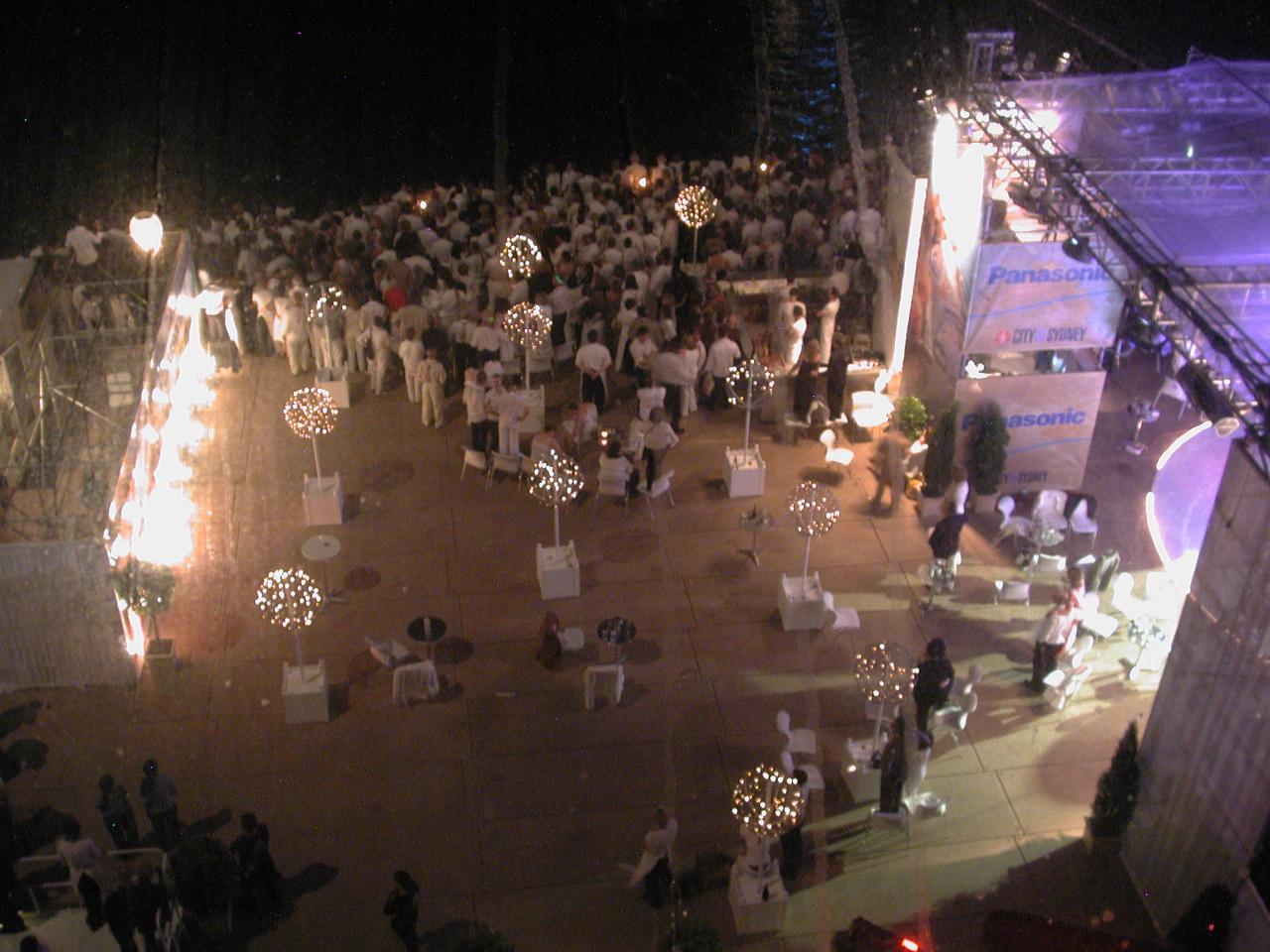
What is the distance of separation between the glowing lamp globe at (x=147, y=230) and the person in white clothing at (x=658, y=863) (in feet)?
31.4

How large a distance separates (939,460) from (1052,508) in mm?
1228

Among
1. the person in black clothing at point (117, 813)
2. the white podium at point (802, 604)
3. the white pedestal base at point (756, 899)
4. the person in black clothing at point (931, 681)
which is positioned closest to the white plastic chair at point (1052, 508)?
the white podium at point (802, 604)

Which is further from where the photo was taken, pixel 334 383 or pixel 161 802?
pixel 334 383

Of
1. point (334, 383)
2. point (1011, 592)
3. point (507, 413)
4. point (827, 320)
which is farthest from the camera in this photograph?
point (827, 320)

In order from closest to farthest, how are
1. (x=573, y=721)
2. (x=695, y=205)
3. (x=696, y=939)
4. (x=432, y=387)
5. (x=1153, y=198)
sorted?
(x=696, y=939)
(x=1153, y=198)
(x=573, y=721)
(x=432, y=387)
(x=695, y=205)

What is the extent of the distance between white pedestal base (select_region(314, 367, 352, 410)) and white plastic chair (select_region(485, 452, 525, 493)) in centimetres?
241

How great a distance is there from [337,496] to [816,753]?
5.69 meters

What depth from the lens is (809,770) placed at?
1041 cm

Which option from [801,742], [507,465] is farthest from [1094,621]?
[507,465]

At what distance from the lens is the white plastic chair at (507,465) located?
14.1 meters

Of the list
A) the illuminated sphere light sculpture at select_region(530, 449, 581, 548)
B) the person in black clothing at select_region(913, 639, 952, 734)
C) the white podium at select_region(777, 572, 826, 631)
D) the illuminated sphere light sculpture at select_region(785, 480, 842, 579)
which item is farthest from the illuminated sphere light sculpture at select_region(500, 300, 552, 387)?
the person in black clothing at select_region(913, 639, 952, 734)

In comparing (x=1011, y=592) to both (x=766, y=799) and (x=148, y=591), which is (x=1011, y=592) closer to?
(x=766, y=799)

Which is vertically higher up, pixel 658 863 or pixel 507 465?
pixel 507 465

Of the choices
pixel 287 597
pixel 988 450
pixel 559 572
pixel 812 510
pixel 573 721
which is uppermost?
pixel 812 510
